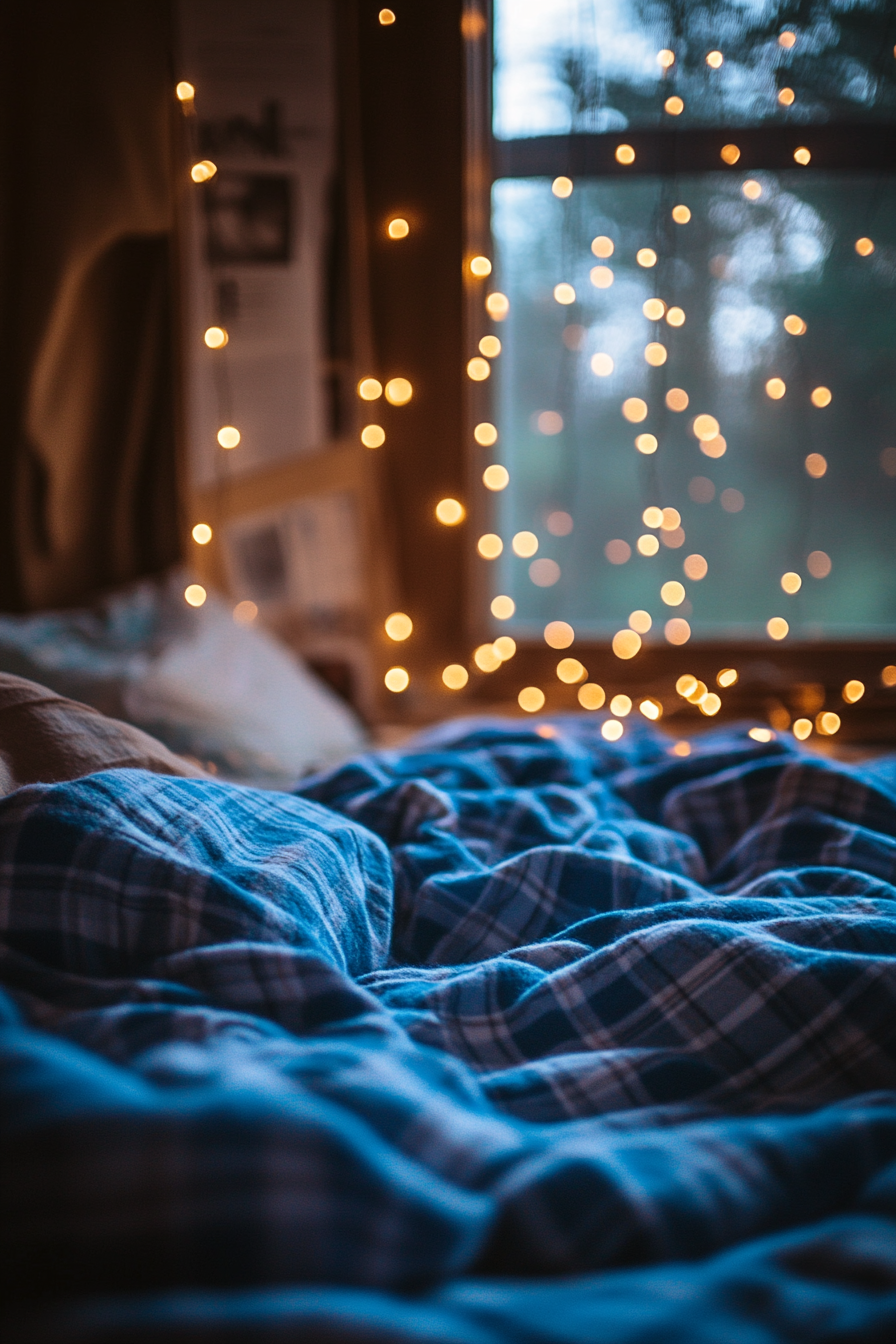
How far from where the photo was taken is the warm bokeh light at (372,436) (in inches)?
65.8

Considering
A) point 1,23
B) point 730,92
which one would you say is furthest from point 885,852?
point 1,23

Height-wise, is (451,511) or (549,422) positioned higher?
(549,422)

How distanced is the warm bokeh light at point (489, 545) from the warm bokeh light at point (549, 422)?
0.74 ft

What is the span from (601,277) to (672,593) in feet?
2.00

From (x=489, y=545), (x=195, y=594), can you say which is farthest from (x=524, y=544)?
(x=195, y=594)

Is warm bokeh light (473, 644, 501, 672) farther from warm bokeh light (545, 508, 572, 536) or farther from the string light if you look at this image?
the string light

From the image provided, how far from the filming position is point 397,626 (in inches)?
69.2

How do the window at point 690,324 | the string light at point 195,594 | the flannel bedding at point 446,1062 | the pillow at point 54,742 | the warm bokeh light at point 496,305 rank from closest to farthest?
the flannel bedding at point 446,1062, the pillow at point 54,742, the string light at point 195,594, the window at point 690,324, the warm bokeh light at point 496,305

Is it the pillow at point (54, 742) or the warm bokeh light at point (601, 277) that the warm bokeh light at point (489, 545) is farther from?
the pillow at point (54, 742)

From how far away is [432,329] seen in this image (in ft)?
5.43

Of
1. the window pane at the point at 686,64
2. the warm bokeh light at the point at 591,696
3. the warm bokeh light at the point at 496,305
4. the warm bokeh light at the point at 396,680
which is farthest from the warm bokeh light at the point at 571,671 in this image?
the window pane at the point at 686,64

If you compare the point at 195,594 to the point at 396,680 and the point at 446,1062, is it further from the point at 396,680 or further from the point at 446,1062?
the point at 446,1062

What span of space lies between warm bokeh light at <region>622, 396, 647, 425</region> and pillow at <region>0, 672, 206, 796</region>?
1211 millimetres

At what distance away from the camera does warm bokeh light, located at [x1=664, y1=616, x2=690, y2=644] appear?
5.66 feet
